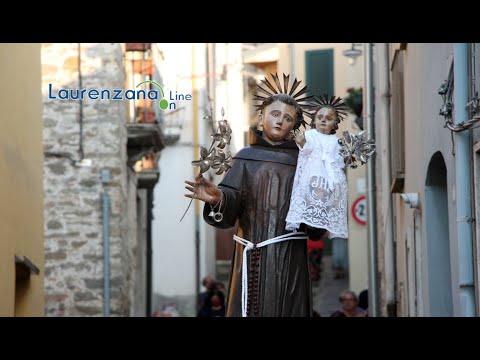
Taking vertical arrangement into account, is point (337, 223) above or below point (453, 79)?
below

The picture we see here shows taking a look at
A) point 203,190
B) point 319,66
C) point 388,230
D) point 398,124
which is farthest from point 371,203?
point 203,190

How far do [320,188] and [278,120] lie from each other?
45 cm

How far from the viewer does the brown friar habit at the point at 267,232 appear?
7.66m

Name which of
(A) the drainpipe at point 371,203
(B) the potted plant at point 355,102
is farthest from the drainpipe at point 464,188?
(B) the potted plant at point 355,102

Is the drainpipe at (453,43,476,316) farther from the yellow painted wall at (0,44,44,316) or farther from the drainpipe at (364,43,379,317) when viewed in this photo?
the drainpipe at (364,43,379,317)

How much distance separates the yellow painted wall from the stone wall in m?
3.49

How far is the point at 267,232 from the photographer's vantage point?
7.71 m

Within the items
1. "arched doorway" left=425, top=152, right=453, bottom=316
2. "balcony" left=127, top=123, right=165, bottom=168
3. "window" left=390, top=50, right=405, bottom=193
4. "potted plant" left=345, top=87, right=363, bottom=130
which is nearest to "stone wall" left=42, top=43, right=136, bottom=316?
"balcony" left=127, top=123, right=165, bottom=168

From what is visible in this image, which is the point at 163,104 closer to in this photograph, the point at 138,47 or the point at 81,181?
the point at 81,181
